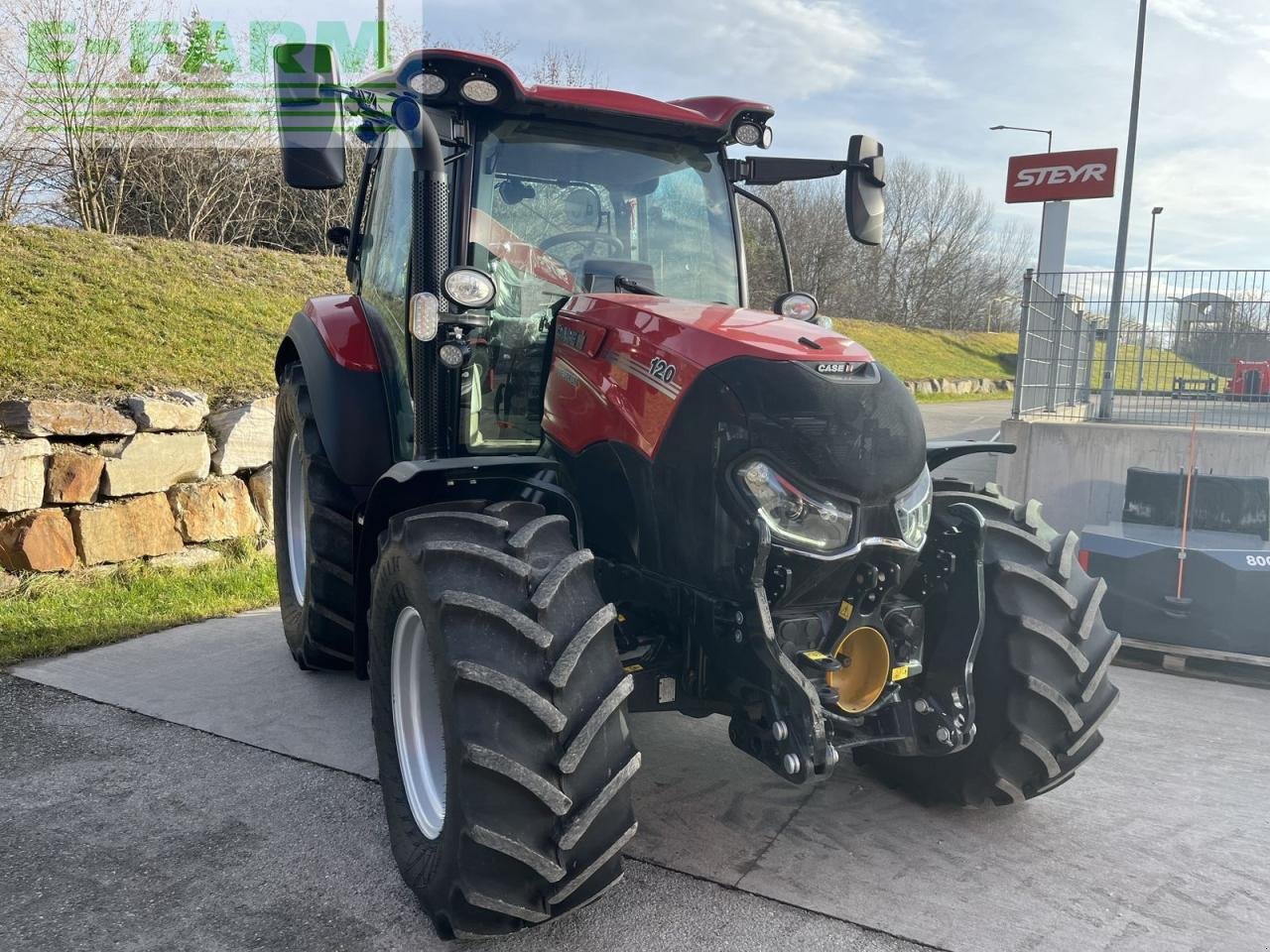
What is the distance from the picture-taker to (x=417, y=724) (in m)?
2.97

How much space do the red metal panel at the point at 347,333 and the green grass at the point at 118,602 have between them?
215 centimetres

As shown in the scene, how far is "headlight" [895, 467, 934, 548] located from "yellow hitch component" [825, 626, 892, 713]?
0.96 ft

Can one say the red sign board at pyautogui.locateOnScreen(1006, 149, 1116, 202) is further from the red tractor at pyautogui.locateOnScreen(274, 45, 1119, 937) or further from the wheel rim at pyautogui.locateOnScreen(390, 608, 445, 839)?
the wheel rim at pyautogui.locateOnScreen(390, 608, 445, 839)

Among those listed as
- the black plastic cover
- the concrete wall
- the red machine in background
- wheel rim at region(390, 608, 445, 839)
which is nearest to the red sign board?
the red machine in background

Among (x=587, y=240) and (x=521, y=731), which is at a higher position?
(x=587, y=240)

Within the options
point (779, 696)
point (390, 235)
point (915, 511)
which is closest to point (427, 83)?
point (390, 235)

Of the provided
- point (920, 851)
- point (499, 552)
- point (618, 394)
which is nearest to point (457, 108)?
point (618, 394)

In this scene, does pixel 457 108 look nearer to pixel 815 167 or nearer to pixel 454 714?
pixel 815 167

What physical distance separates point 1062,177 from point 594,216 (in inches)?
450

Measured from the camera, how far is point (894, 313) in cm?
4281

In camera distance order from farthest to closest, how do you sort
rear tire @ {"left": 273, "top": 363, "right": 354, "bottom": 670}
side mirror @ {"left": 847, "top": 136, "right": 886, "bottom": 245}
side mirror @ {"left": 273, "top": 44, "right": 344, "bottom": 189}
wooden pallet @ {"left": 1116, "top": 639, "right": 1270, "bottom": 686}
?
wooden pallet @ {"left": 1116, "top": 639, "right": 1270, "bottom": 686}, rear tire @ {"left": 273, "top": 363, "right": 354, "bottom": 670}, side mirror @ {"left": 847, "top": 136, "right": 886, "bottom": 245}, side mirror @ {"left": 273, "top": 44, "right": 344, "bottom": 189}

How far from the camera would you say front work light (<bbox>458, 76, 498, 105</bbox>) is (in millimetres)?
3113

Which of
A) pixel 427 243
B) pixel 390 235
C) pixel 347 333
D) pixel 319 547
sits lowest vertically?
pixel 319 547

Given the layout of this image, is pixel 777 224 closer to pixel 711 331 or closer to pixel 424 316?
pixel 711 331
